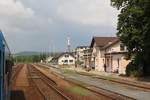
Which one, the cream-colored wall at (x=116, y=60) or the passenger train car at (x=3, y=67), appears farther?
the cream-colored wall at (x=116, y=60)

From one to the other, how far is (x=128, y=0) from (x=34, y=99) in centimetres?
2724

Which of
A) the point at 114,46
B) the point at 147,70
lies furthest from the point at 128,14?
the point at 114,46

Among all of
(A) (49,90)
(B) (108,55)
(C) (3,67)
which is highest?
(B) (108,55)

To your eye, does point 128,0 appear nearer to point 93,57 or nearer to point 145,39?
point 145,39

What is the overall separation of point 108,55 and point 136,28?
3314 cm

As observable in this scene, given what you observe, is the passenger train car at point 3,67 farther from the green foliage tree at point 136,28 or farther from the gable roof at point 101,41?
the gable roof at point 101,41

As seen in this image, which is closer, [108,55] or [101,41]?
[108,55]

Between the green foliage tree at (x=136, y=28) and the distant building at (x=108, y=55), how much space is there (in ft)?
18.9

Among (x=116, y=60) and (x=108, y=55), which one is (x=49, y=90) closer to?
(x=116, y=60)

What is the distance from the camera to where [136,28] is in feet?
157

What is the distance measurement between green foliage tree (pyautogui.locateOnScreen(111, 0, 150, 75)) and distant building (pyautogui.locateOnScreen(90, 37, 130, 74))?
5.75 metres

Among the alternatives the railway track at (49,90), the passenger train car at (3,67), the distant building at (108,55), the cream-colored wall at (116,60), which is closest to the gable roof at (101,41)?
the distant building at (108,55)

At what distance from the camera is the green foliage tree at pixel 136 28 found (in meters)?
45.5

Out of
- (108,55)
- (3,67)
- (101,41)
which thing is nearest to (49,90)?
(3,67)
